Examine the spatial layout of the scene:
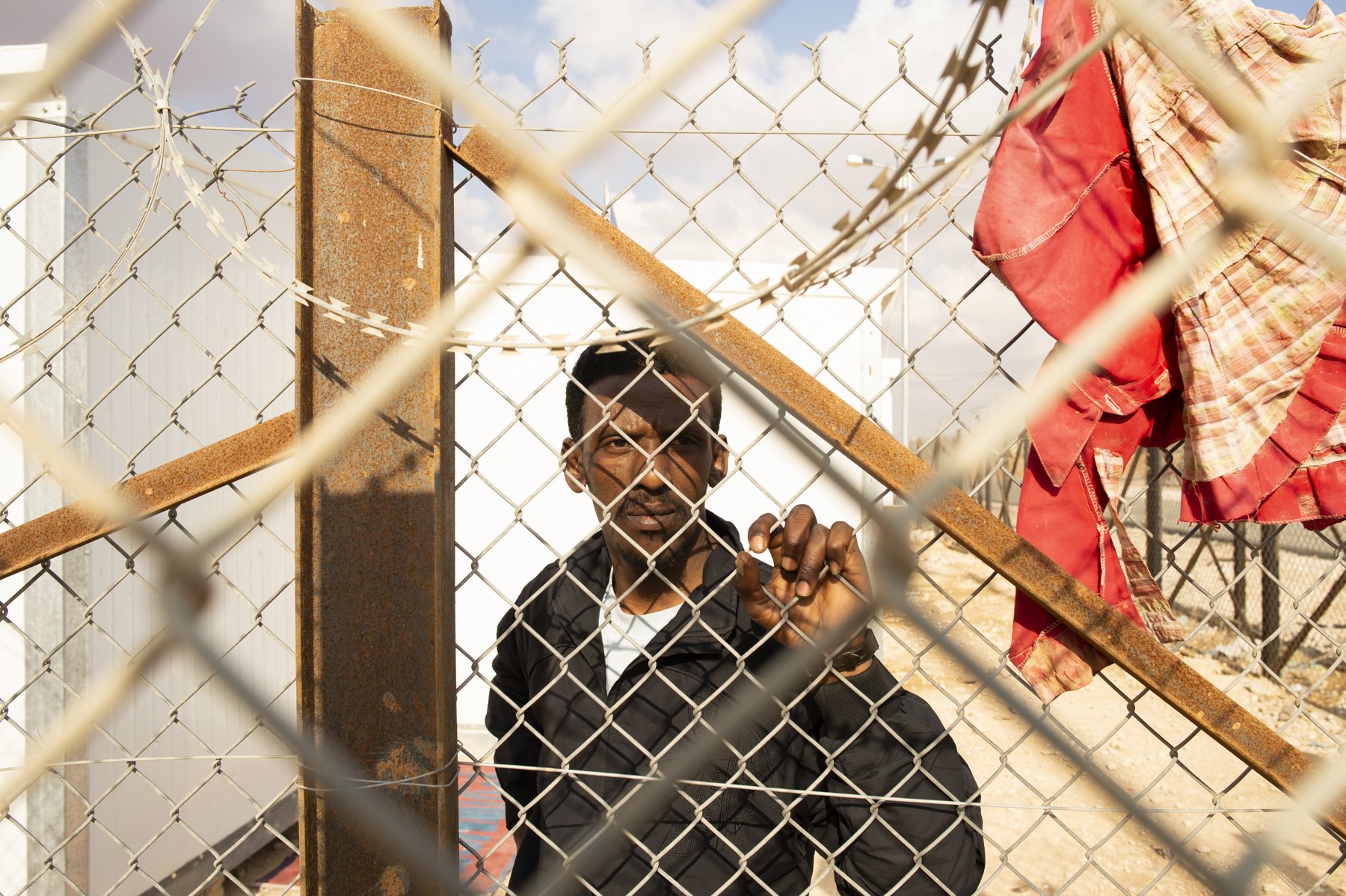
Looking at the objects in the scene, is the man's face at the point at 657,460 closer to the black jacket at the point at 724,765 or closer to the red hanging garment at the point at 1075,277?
the black jacket at the point at 724,765

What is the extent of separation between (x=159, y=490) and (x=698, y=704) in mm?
1021

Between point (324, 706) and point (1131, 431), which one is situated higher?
point (324, 706)

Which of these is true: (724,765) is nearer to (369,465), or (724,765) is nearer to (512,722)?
(512,722)

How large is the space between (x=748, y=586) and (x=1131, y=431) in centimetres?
64

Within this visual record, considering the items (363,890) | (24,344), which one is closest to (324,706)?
(363,890)

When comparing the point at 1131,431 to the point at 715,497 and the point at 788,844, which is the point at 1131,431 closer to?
the point at 788,844

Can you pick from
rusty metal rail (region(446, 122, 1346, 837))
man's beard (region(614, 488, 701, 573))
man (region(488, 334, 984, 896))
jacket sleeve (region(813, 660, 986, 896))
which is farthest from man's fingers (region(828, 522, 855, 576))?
man's beard (region(614, 488, 701, 573))

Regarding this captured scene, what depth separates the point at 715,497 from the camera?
5.53 metres

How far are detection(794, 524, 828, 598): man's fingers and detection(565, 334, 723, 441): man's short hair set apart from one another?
461 mm

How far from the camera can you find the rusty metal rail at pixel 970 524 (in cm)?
112


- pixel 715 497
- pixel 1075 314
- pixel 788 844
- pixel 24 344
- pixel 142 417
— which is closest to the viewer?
pixel 24 344

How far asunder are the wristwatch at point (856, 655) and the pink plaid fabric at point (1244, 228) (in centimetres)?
56

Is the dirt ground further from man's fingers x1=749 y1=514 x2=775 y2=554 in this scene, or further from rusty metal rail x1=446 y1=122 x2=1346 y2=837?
man's fingers x1=749 y1=514 x2=775 y2=554

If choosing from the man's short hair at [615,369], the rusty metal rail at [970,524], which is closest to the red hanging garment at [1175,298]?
the rusty metal rail at [970,524]
